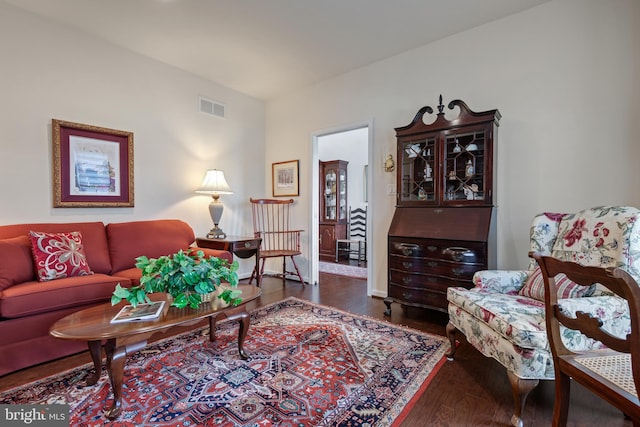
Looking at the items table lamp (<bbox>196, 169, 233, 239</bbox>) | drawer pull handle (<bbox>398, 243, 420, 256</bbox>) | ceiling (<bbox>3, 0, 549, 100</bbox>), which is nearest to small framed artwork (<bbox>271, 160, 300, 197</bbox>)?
table lamp (<bbox>196, 169, 233, 239</bbox>)

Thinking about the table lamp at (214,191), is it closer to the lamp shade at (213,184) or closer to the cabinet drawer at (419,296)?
the lamp shade at (213,184)

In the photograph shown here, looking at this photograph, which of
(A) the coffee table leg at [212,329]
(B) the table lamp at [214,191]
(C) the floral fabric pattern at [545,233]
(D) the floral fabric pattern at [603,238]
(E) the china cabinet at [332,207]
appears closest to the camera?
(D) the floral fabric pattern at [603,238]

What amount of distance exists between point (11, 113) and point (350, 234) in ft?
17.4

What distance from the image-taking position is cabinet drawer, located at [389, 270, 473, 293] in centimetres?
251

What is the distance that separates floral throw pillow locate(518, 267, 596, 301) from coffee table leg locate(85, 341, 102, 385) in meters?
2.62

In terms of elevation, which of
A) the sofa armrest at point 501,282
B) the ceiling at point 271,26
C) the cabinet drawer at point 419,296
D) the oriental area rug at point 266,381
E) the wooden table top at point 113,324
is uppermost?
the ceiling at point 271,26

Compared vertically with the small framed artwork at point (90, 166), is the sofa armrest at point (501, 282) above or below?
below

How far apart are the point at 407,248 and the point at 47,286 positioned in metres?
2.78

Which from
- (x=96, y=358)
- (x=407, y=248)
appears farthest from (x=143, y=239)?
(x=407, y=248)

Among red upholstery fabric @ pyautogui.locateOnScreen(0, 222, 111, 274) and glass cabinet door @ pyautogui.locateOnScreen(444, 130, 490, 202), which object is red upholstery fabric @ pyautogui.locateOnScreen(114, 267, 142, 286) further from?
glass cabinet door @ pyautogui.locateOnScreen(444, 130, 490, 202)

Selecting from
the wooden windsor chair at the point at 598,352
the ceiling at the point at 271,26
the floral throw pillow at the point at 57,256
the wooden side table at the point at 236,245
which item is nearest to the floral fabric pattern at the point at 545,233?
the wooden windsor chair at the point at 598,352

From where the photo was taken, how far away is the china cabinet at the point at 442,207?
2.49m

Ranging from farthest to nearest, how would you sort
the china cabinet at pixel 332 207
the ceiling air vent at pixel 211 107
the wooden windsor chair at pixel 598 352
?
the china cabinet at pixel 332 207
the ceiling air vent at pixel 211 107
the wooden windsor chair at pixel 598 352

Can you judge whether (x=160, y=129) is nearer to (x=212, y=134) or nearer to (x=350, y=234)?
(x=212, y=134)
